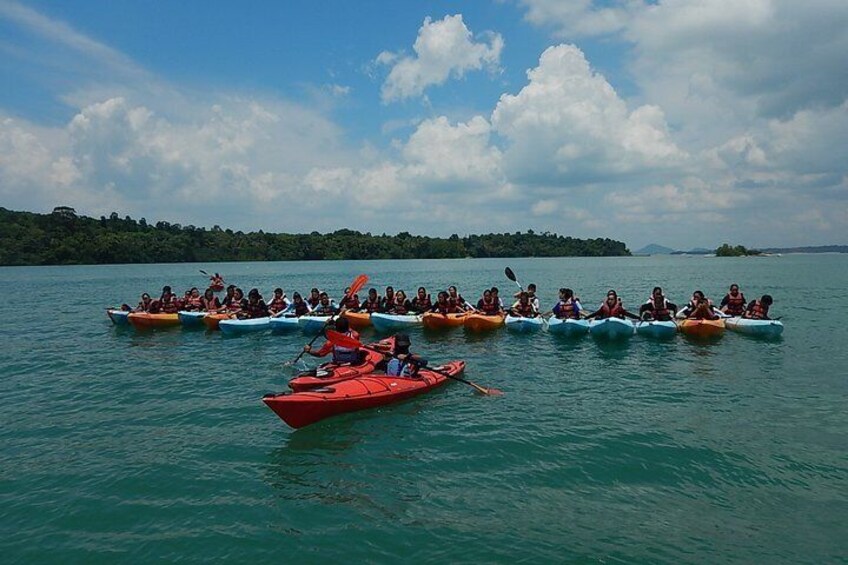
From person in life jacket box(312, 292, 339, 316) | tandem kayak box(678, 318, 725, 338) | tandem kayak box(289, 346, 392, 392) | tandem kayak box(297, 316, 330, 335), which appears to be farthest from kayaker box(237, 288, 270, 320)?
tandem kayak box(678, 318, 725, 338)

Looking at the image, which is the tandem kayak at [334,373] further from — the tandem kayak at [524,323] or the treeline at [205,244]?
the treeline at [205,244]

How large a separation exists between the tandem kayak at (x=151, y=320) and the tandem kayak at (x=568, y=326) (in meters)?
14.0

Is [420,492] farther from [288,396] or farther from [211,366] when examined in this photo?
[211,366]

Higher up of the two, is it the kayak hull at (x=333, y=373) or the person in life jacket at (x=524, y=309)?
the person in life jacket at (x=524, y=309)

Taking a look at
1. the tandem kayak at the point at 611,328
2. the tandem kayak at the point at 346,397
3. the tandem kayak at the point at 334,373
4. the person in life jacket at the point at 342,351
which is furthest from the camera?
the tandem kayak at the point at 611,328

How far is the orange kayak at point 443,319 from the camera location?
65.0ft

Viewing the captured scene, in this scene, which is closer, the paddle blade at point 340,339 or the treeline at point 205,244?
the paddle blade at point 340,339

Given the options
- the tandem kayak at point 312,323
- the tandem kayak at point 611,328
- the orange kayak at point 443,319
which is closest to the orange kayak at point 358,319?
the tandem kayak at point 312,323

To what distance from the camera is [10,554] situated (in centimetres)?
617

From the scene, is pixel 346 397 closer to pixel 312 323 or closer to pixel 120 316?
pixel 312 323

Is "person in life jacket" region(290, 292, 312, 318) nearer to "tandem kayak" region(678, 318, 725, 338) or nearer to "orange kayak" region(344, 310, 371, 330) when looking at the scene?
"orange kayak" region(344, 310, 371, 330)

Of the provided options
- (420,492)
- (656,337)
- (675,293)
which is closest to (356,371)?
(420,492)

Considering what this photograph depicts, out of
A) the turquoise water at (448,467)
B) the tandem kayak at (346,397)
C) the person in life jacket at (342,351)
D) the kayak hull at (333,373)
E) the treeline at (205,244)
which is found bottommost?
the turquoise water at (448,467)

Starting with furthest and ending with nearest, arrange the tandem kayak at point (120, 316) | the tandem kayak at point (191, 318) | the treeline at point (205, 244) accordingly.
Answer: the treeline at point (205, 244) → the tandem kayak at point (120, 316) → the tandem kayak at point (191, 318)
